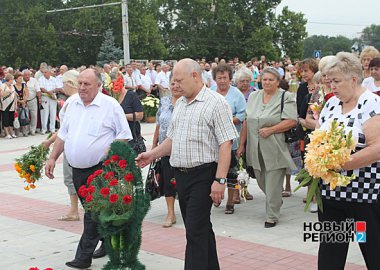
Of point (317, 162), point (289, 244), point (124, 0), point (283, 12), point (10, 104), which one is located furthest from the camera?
point (283, 12)

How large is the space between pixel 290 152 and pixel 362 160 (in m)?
4.14

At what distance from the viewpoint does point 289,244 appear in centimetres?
648

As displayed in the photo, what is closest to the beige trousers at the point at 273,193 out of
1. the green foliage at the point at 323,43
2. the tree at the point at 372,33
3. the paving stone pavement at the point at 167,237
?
the paving stone pavement at the point at 167,237

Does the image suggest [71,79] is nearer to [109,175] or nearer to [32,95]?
[109,175]

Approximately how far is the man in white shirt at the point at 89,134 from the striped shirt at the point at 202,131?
122 cm

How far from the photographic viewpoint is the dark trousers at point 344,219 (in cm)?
414

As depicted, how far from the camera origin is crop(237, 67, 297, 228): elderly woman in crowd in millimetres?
7316

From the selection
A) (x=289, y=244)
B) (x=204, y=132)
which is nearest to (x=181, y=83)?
(x=204, y=132)

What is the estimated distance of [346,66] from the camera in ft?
13.6

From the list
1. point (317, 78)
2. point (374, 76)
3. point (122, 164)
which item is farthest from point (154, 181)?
point (374, 76)

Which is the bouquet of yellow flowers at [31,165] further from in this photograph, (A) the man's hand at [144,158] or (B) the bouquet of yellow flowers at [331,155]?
(B) the bouquet of yellow flowers at [331,155]

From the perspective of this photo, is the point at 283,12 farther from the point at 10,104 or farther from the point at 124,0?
the point at 10,104

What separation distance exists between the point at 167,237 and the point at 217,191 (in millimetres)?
2337

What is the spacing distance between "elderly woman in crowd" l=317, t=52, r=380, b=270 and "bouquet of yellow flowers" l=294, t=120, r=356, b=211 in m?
0.10
